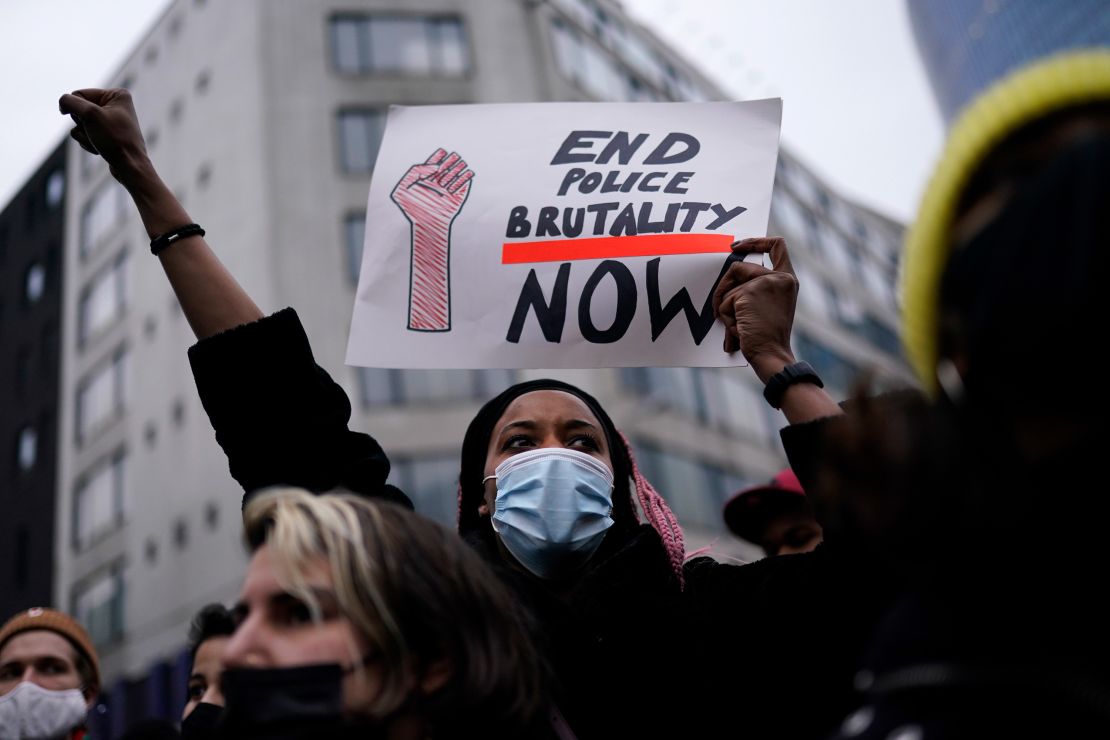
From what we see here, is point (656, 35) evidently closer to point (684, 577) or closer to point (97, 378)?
point (97, 378)

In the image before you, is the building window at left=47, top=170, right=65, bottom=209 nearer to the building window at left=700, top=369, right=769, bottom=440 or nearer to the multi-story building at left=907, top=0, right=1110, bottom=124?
the building window at left=700, top=369, right=769, bottom=440

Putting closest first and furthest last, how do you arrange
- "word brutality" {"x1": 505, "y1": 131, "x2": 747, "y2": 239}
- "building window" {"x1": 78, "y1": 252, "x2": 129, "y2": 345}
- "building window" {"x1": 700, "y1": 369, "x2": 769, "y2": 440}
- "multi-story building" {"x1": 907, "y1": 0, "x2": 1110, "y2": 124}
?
1. "word brutality" {"x1": 505, "y1": 131, "x2": 747, "y2": 239}
2. "building window" {"x1": 700, "y1": 369, "x2": 769, "y2": 440}
3. "building window" {"x1": 78, "y1": 252, "x2": 129, "y2": 345}
4. "multi-story building" {"x1": 907, "y1": 0, "x2": 1110, "y2": 124}

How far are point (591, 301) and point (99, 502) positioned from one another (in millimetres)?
26848

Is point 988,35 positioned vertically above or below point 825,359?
above

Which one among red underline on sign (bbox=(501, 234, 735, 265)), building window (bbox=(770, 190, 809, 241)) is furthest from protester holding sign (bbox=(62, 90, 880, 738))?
building window (bbox=(770, 190, 809, 241))

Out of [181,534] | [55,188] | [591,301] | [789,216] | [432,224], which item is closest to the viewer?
[591,301]

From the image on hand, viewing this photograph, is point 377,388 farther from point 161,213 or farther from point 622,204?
point 161,213

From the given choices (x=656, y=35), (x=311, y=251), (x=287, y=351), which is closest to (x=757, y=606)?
(x=287, y=351)

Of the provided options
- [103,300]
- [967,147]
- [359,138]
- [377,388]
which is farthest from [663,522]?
[103,300]

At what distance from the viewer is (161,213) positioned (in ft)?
8.08

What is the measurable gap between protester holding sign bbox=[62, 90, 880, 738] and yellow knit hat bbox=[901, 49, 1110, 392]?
0.85 meters

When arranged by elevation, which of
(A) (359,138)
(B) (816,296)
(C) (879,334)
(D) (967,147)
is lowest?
(D) (967,147)

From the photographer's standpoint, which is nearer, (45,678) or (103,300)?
(45,678)

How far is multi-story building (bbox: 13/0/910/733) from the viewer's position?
21.6m
